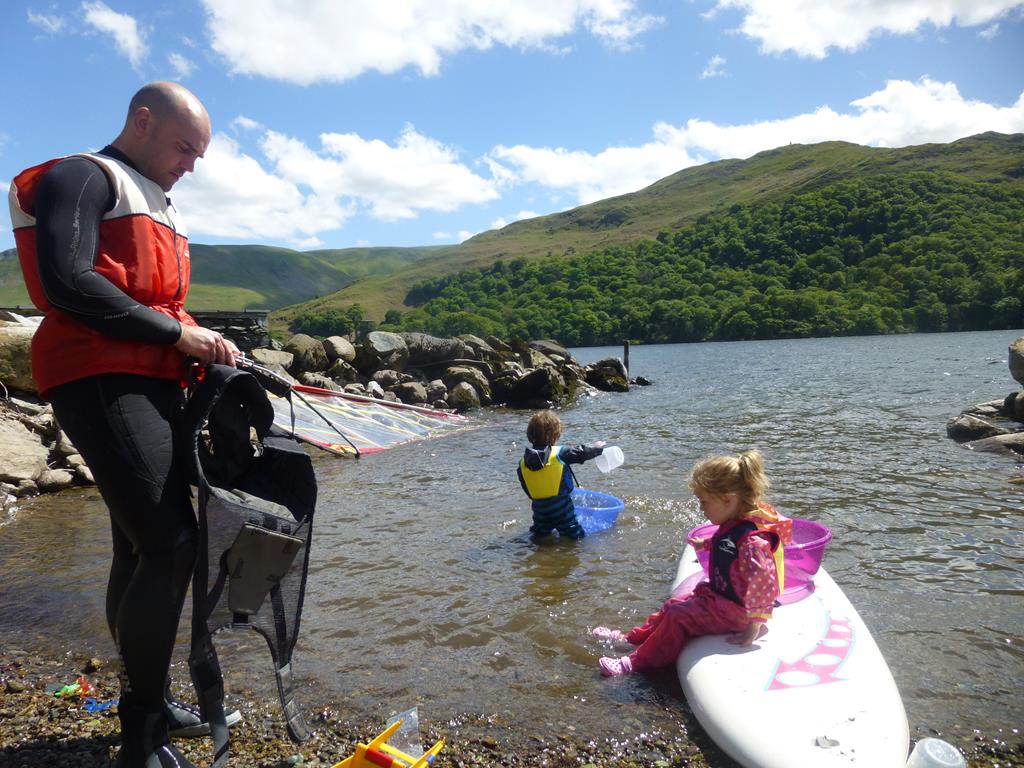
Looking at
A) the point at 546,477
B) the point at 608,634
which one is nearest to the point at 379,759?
the point at 608,634

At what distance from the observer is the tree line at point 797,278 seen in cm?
9075

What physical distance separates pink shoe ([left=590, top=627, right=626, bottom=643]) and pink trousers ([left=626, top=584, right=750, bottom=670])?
19.0 inches

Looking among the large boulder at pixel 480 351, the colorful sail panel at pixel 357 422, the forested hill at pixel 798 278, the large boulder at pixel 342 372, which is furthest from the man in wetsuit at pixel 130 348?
the forested hill at pixel 798 278

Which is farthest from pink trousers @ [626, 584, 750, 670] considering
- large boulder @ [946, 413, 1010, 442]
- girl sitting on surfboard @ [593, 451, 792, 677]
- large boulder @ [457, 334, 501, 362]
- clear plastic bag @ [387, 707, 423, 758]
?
large boulder @ [457, 334, 501, 362]

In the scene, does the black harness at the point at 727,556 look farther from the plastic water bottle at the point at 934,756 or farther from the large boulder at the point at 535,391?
the large boulder at the point at 535,391

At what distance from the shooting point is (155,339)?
2490mm

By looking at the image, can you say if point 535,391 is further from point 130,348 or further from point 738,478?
point 130,348

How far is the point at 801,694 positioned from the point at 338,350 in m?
19.8

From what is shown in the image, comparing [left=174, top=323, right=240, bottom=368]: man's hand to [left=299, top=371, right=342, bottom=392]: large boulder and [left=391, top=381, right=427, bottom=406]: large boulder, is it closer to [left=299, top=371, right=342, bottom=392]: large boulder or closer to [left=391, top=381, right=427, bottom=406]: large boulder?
[left=299, top=371, right=342, bottom=392]: large boulder

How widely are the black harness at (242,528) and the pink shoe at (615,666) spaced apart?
189cm

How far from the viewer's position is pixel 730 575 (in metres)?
4.03

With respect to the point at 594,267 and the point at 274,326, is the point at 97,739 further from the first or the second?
the point at 274,326

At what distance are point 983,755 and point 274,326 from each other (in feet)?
501

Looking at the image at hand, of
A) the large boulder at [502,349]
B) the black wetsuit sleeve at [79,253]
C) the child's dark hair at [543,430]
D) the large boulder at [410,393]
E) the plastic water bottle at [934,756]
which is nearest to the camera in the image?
the black wetsuit sleeve at [79,253]
